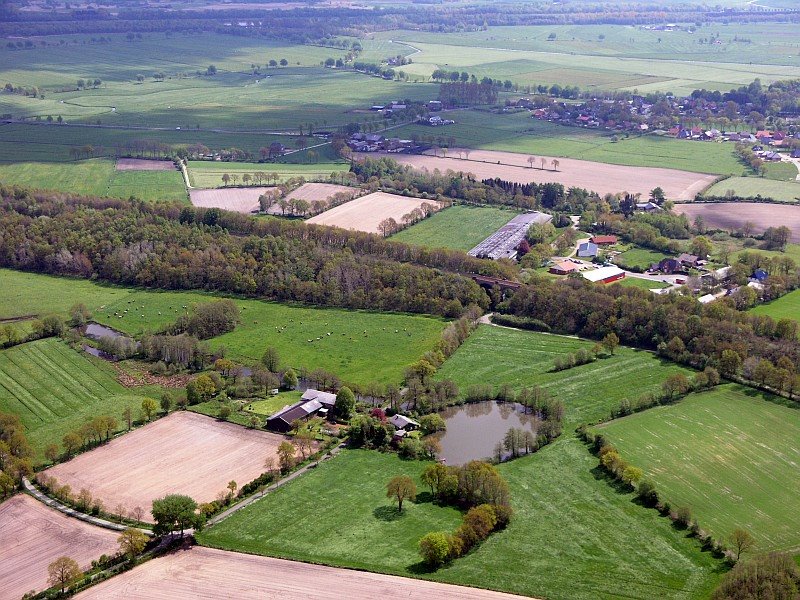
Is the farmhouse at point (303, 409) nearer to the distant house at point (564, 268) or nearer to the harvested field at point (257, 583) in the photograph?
the harvested field at point (257, 583)

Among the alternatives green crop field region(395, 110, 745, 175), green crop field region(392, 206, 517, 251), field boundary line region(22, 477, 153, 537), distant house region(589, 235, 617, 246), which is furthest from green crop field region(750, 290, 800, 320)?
field boundary line region(22, 477, 153, 537)

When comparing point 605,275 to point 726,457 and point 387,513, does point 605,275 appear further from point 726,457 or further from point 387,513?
point 387,513

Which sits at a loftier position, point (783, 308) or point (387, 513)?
point (783, 308)

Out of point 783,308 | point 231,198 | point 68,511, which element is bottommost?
point 68,511

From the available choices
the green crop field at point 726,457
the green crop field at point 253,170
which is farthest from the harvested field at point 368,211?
the green crop field at point 726,457

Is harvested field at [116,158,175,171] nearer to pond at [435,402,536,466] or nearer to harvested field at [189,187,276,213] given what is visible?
harvested field at [189,187,276,213]

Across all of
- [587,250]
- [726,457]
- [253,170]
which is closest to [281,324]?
[587,250]
